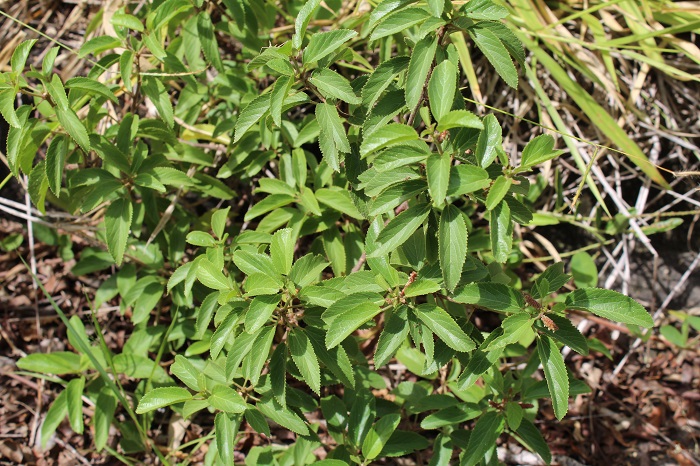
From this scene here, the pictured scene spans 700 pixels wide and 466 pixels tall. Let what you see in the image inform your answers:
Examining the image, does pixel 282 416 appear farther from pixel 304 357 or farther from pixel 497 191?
pixel 497 191

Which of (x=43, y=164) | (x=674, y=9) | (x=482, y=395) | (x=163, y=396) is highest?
(x=674, y=9)

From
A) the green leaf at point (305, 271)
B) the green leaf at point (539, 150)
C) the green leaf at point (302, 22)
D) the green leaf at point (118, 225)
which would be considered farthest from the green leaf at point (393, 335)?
the green leaf at point (118, 225)

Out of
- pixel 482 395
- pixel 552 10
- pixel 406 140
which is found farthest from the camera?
pixel 552 10

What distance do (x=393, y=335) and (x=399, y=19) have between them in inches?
28.6

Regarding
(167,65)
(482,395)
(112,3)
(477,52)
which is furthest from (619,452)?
(112,3)

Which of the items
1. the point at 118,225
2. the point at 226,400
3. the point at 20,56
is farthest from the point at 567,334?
the point at 20,56

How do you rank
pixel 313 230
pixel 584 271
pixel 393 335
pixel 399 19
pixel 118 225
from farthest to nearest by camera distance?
pixel 584 271 → pixel 313 230 → pixel 118 225 → pixel 393 335 → pixel 399 19

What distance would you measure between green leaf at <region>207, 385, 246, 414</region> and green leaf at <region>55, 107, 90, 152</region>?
2.41ft

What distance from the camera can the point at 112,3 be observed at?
2.58 meters

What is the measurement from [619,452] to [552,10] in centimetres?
181

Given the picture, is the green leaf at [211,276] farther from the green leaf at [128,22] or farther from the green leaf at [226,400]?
the green leaf at [128,22]

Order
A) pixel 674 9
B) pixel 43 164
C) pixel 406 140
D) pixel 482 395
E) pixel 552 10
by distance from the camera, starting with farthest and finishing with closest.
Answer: pixel 552 10, pixel 674 9, pixel 482 395, pixel 43 164, pixel 406 140

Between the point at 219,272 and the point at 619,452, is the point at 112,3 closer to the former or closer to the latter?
the point at 219,272

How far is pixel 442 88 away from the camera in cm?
138
